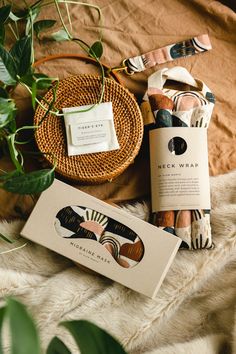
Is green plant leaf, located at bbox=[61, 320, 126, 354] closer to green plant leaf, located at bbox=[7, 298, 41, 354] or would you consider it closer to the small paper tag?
green plant leaf, located at bbox=[7, 298, 41, 354]

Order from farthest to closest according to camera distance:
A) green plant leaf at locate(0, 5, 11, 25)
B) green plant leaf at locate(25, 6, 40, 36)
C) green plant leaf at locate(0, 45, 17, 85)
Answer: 1. green plant leaf at locate(25, 6, 40, 36)
2. green plant leaf at locate(0, 5, 11, 25)
3. green plant leaf at locate(0, 45, 17, 85)

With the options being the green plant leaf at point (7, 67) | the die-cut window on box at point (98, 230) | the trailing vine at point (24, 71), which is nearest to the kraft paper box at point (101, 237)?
the die-cut window on box at point (98, 230)

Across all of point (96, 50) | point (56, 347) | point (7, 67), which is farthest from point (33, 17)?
point (56, 347)

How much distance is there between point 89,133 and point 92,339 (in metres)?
0.61

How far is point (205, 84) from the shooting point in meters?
1.03

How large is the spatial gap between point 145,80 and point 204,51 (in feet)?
0.51

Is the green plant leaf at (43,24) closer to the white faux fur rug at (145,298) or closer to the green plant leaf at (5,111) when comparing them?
the green plant leaf at (5,111)

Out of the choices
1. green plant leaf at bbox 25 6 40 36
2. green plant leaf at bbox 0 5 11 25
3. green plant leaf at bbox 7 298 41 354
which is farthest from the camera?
green plant leaf at bbox 25 6 40 36

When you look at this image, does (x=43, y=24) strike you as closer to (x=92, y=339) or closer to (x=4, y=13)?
(x=4, y=13)

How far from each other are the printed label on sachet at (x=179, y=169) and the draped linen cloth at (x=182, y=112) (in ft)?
0.04

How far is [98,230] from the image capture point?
0.92 metres

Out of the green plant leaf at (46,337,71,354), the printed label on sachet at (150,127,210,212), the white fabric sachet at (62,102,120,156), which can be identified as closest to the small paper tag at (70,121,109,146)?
the white fabric sachet at (62,102,120,156)

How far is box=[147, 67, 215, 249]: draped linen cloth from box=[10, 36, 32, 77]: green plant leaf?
0.31 metres

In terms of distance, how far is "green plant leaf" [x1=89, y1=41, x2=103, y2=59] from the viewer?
96 centimetres
